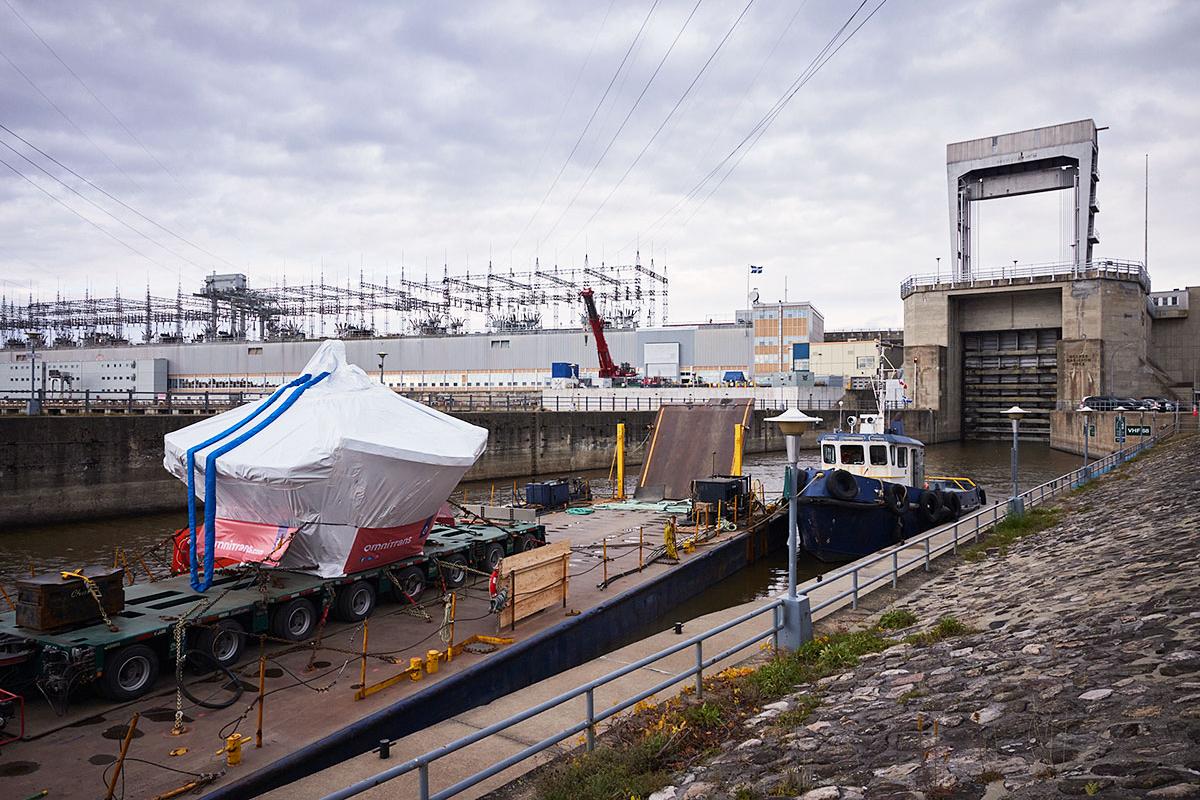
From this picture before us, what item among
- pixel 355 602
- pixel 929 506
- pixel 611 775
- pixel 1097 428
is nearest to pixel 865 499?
pixel 929 506

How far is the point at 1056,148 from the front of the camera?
67.2 meters

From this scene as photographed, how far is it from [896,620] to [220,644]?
9825mm

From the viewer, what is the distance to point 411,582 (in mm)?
13273

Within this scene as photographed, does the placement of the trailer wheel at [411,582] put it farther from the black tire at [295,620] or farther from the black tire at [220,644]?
the black tire at [220,644]

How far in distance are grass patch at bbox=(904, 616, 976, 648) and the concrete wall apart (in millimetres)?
41278

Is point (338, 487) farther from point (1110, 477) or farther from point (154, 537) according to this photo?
point (1110, 477)

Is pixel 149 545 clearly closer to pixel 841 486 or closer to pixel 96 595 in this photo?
pixel 96 595

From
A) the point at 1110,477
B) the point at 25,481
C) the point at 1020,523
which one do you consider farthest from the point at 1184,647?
the point at 25,481

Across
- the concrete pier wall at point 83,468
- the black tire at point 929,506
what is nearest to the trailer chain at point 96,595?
the black tire at point 929,506

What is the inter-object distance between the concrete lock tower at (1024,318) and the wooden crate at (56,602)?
6592 cm

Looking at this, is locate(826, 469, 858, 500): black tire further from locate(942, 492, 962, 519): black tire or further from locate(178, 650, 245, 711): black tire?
locate(178, 650, 245, 711): black tire

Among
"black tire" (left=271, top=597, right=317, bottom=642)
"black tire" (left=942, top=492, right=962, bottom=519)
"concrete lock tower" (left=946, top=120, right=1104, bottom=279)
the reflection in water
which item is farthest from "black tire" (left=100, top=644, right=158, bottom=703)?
"concrete lock tower" (left=946, top=120, right=1104, bottom=279)

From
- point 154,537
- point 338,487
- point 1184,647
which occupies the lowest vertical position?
point 154,537

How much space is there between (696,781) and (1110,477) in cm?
2885
